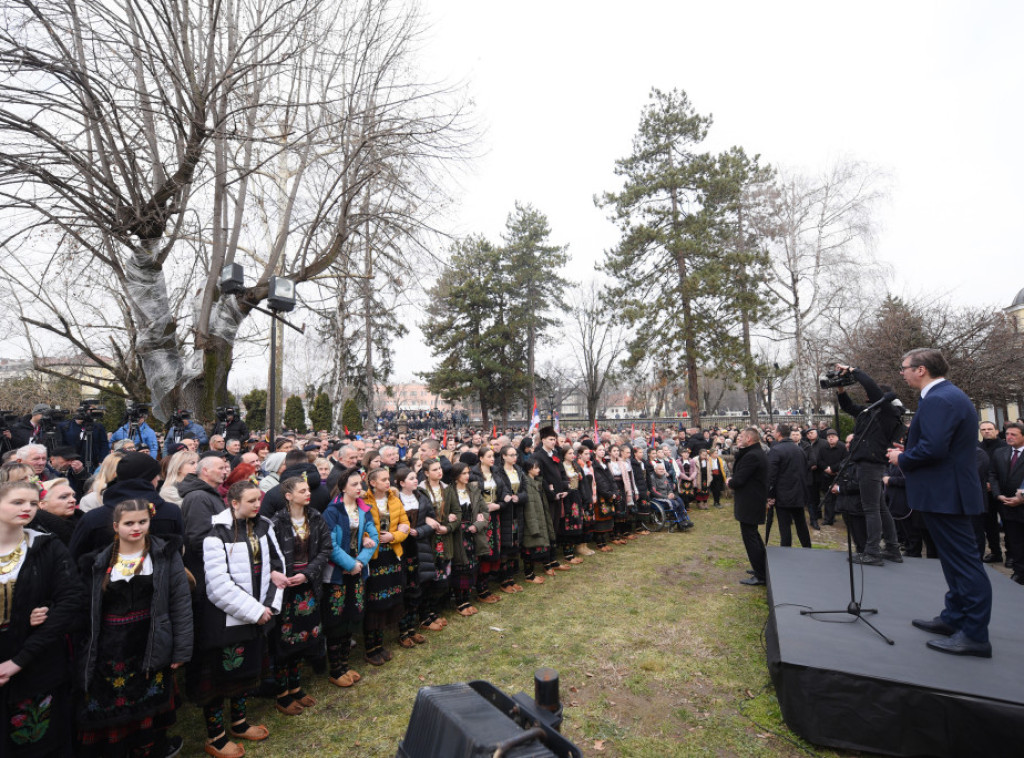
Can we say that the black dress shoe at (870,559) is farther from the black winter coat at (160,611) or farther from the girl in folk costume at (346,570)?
the black winter coat at (160,611)

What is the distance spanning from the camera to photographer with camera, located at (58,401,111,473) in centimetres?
781

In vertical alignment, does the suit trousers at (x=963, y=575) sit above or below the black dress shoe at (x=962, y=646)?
above

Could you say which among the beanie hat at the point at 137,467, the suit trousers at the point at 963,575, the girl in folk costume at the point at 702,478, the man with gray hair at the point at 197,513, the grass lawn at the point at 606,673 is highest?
the beanie hat at the point at 137,467

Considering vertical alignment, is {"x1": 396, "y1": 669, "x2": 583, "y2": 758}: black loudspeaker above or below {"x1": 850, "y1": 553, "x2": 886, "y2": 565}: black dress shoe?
above

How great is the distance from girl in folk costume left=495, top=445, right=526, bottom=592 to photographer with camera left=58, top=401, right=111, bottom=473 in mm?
6374

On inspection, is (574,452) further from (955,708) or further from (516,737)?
(516,737)

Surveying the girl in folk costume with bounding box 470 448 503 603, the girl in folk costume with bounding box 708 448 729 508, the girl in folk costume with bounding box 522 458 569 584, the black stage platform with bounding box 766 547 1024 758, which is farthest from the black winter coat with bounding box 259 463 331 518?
the girl in folk costume with bounding box 708 448 729 508

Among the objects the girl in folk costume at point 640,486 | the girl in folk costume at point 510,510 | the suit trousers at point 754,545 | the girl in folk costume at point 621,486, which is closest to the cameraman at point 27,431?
the girl in folk costume at point 510,510

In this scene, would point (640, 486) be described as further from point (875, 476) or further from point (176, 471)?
point (176, 471)

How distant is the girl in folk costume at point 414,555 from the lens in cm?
488

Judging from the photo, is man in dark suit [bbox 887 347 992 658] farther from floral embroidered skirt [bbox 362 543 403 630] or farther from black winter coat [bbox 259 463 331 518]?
black winter coat [bbox 259 463 331 518]

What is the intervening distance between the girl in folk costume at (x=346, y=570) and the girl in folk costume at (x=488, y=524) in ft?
5.98

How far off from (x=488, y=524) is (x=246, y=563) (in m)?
3.11

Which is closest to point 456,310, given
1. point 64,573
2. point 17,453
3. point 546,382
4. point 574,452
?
point 546,382
